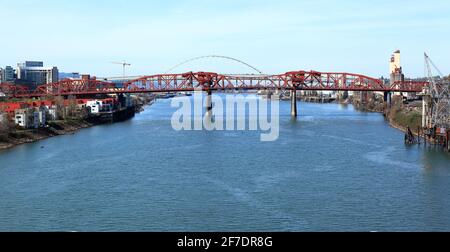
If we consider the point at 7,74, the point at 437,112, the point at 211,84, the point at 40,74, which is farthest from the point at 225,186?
the point at 40,74

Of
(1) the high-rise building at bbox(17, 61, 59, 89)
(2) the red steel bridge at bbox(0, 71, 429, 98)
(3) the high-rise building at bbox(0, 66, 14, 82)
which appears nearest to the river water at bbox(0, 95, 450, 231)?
(2) the red steel bridge at bbox(0, 71, 429, 98)

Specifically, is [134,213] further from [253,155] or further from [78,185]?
[253,155]

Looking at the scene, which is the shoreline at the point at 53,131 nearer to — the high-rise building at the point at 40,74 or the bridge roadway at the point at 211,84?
the bridge roadway at the point at 211,84

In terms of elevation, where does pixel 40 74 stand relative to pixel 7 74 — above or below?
above

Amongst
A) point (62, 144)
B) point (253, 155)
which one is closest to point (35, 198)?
point (253, 155)

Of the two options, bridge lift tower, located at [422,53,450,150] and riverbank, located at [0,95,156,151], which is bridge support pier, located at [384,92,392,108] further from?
riverbank, located at [0,95,156,151]

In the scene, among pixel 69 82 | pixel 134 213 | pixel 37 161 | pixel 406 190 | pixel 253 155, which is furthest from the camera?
pixel 69 82

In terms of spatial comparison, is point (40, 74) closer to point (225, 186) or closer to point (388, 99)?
point (388, 99)
